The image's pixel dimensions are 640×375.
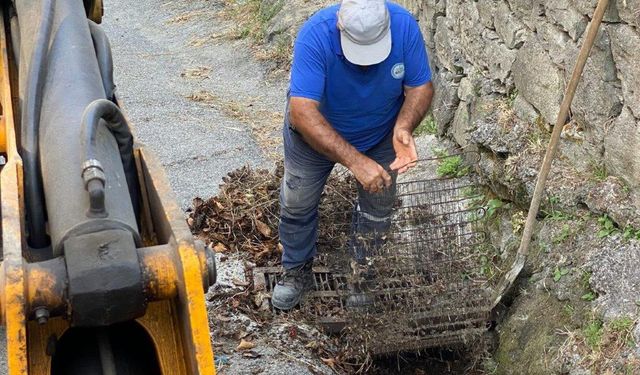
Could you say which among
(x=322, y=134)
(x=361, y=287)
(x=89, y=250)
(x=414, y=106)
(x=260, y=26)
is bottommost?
(x=361, y=287)

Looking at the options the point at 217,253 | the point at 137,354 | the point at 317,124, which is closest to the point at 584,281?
the point at 317,124

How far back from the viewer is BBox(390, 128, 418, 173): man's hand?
14.8ft

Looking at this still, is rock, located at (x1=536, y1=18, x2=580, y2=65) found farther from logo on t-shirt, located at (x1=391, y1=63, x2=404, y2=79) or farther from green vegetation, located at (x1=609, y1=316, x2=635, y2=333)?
green vegetation, located at (x1=609, y1=316, x2=635, y2=333)

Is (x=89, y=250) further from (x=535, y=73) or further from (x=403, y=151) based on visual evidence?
(x=535, y=73)

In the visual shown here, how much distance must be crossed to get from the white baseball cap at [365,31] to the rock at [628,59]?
46.1 inches

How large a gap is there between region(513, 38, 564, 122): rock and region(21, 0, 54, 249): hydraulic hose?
3.05 m

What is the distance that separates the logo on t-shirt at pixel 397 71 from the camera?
15.1ft

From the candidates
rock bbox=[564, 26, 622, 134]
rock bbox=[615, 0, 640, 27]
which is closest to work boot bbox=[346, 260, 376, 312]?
rock bbox=[564, 26, 622, 134]

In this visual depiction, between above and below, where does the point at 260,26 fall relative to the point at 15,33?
above

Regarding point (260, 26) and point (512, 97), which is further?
point (260, 26)

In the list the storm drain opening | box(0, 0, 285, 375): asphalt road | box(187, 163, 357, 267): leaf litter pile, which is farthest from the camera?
box(0, 0, 285, 375): asphalt road

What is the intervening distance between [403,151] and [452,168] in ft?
6.13

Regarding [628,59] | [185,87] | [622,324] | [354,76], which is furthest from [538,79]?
[185,87]

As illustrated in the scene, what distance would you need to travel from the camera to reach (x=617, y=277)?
4363 millimetres
